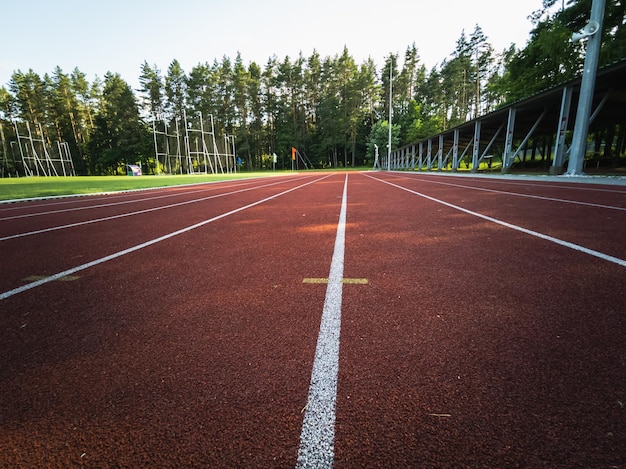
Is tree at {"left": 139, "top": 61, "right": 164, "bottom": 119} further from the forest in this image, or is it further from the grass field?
the grass field

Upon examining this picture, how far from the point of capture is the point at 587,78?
1155 cm

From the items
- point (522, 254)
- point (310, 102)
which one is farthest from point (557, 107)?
point (310, 102)

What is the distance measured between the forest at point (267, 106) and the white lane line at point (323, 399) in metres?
60.5

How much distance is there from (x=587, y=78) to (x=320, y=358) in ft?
52.8

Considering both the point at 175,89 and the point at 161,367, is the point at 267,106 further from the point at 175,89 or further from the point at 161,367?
the point at 161,367

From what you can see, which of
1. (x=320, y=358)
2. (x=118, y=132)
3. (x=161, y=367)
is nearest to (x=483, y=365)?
(x=320, y=358)

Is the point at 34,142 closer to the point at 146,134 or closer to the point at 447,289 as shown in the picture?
the point at 146,134

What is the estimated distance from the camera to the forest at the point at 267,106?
2355 inches

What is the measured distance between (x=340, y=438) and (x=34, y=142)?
69.3 meters

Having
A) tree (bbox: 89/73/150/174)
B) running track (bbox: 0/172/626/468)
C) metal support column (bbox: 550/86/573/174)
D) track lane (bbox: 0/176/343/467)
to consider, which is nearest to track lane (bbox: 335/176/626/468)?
running track (bbox: 0/172/626/468)

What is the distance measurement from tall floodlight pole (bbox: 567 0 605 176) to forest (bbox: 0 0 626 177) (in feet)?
151

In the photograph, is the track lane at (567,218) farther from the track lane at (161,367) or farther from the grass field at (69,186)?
the grass field at (69,186)

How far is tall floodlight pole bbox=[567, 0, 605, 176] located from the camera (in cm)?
1125

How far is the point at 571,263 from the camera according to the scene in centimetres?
280
